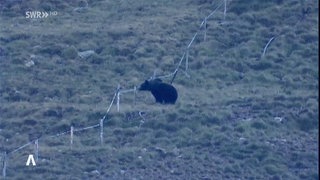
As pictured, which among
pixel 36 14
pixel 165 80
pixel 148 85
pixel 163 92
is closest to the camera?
pixel 163 92

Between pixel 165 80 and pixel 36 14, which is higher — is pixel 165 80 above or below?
below

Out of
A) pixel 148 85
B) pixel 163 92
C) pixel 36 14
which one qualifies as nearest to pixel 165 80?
pixel 148 85

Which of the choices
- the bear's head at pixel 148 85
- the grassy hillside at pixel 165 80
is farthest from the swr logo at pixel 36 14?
the bear's head at pixel 148 85

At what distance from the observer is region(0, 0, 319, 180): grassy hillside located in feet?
53.9

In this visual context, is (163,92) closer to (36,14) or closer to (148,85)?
(148,85)

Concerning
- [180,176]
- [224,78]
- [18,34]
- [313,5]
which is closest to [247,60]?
[224,78]

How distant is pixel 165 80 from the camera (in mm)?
21875

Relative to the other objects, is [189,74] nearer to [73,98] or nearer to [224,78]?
[224,78]

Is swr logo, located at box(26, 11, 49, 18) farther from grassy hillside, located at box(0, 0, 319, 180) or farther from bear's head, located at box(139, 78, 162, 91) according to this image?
bear's head, located at box(139, 78, 162, 91)

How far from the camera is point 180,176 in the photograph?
15.6 m

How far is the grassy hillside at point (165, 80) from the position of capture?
1642cm

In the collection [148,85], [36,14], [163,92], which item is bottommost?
[163,92]

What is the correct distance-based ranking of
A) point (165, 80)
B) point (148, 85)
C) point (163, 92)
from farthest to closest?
point (165, 80), point (148, 85), point (163, 92)

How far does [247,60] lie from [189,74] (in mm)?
1884
